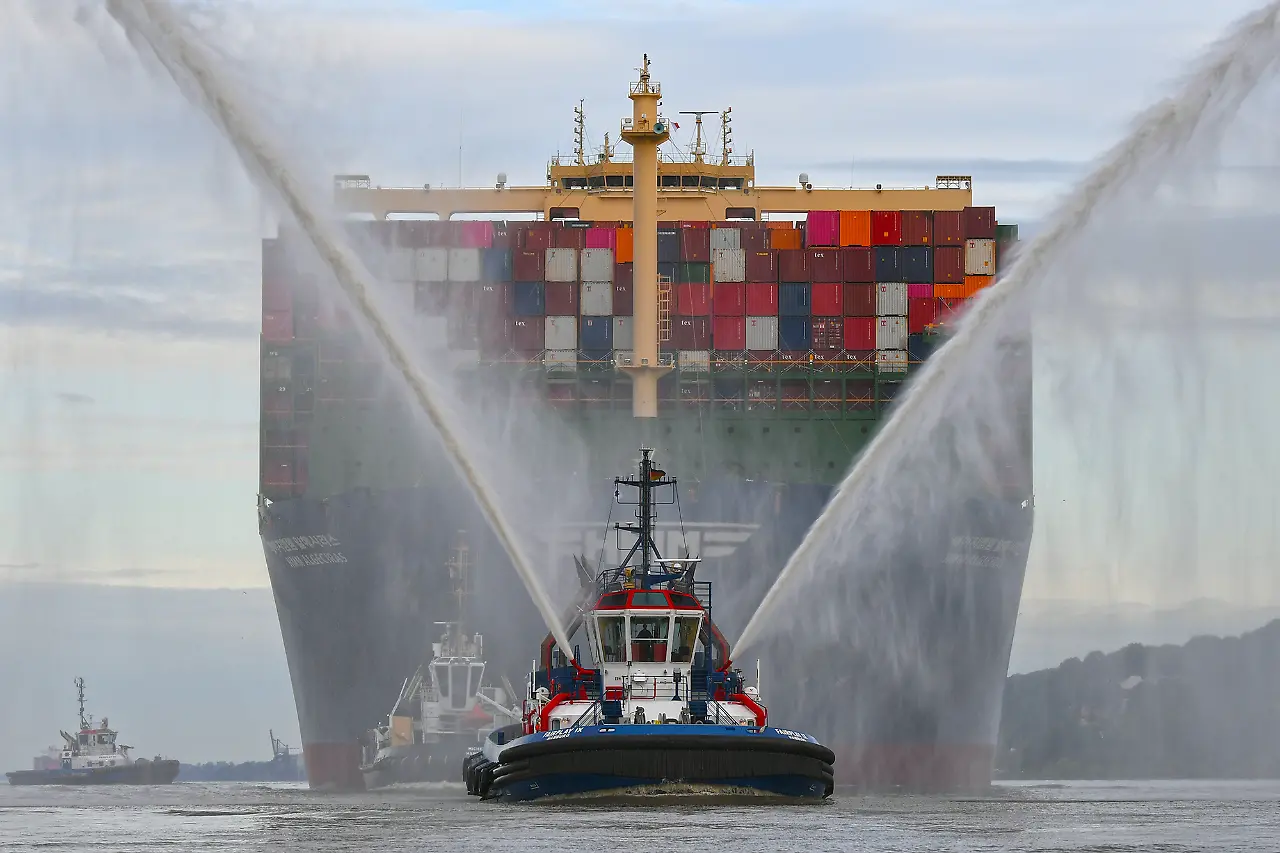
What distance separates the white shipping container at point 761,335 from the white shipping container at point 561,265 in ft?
19.3

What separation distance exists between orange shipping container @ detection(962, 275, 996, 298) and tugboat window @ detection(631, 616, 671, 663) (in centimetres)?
3074

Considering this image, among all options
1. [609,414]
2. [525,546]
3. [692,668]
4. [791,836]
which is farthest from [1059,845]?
[609,414]

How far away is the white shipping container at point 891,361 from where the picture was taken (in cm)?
6612

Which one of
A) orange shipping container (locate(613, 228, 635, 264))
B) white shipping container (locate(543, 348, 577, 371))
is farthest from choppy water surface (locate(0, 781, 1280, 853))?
orange shipping container (locate(613, 228, 635, 264))

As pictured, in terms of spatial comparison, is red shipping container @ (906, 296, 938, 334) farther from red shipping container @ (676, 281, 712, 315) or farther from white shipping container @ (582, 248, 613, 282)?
white shipping container @ (582, 248, 613, 282)

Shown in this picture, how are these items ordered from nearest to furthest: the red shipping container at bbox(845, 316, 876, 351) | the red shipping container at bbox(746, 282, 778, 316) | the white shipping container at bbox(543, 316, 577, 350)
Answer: the white shipping container at bbox(543, 316, 577, 350) < the red shipping container at bbox(845, 316, 876, 351) < the red shipping container at bbox(746, 282, 778, 316)

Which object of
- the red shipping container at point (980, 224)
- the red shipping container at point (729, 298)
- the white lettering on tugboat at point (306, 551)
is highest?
the red shipping container at point (980, 224)

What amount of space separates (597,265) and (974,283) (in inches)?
473

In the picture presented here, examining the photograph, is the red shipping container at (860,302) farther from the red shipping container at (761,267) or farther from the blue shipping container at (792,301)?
the red shipping container at (761,267)

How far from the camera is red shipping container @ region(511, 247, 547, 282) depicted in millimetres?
66438

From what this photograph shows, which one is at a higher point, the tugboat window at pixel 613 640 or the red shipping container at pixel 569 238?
the red shipping container at pixel 569 238

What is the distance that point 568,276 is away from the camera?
220 feet

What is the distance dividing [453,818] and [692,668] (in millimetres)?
5218

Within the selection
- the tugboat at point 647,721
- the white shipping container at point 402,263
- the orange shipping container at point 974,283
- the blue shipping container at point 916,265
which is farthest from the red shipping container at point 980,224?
the tugboat at point 647,721
